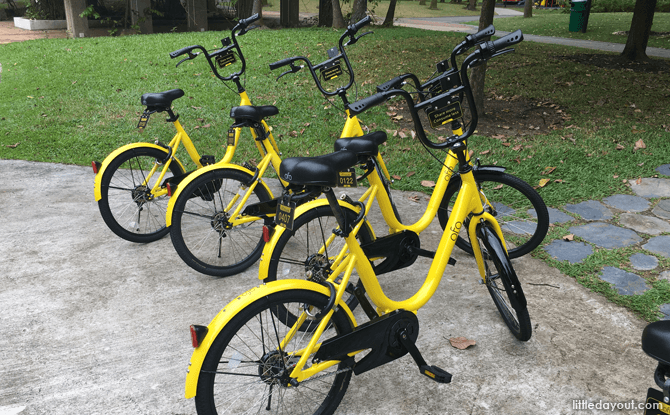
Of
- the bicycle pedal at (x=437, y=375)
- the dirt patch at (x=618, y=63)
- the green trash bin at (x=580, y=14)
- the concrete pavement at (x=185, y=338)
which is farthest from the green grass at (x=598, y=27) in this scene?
the bicycle pedal at (x=437, y=375)

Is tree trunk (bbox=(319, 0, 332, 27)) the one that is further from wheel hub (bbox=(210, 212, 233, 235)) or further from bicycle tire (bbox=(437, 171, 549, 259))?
wheel hub (bbox=(210, 212, 233, 235))

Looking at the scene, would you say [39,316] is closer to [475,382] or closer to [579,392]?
[475,382]

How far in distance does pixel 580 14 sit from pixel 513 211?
48.3ft

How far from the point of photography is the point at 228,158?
396 cm

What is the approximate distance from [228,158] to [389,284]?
5.10 feet

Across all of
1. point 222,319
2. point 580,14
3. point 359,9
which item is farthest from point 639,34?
point 222,319

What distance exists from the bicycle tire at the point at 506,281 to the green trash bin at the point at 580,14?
53.3 feet

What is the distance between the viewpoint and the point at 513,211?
4.80 m

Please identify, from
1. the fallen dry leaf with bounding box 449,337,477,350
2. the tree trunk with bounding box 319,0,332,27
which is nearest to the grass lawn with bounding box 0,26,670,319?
the fallen dry leaf with bounding box 449,337,477,350

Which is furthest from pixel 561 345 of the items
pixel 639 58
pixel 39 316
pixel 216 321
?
pixel 639 58

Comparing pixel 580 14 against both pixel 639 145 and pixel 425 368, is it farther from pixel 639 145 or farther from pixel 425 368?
pixel 425 368

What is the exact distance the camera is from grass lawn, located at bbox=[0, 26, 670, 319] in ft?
19.2

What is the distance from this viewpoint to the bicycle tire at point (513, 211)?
12.3 ft

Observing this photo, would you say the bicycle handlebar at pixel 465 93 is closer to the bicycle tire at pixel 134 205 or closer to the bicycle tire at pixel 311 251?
the bicycle tire at pixel 311 251
